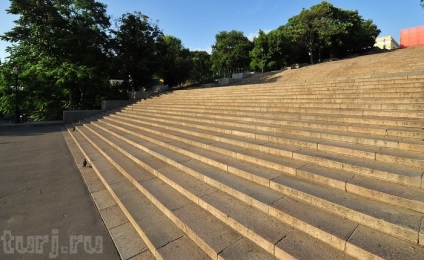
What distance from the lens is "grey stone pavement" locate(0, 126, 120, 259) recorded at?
2.83 metres

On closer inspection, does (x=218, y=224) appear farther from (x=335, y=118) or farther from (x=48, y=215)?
(x=335, y=118)

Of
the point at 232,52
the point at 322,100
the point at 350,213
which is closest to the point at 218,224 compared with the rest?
the point at 350,213

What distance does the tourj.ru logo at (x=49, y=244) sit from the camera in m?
2.81

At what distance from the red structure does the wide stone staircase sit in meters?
49.4

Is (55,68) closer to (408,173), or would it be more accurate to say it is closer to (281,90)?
(281,90)

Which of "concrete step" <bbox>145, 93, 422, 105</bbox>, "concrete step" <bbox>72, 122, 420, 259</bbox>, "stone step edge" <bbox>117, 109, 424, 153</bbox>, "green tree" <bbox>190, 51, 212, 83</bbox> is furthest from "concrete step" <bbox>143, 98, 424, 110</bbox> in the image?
"green tree" <bbox>190, 51, 212, 83</bbox>

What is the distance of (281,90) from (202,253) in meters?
8.12

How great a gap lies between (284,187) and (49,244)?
348 centimetres

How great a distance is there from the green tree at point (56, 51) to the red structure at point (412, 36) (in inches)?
2115

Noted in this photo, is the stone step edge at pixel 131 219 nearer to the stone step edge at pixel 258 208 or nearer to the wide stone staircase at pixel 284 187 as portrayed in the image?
the wide stone staircase at pixel 284 187

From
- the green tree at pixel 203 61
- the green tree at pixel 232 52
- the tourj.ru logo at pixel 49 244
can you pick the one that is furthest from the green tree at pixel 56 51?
the green tree at pixel 203 61

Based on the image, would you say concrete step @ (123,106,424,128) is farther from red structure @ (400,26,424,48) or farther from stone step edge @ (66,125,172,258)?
red structure @ (400,26,424,48)

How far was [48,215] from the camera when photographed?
363cm

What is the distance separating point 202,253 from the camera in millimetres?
2447
